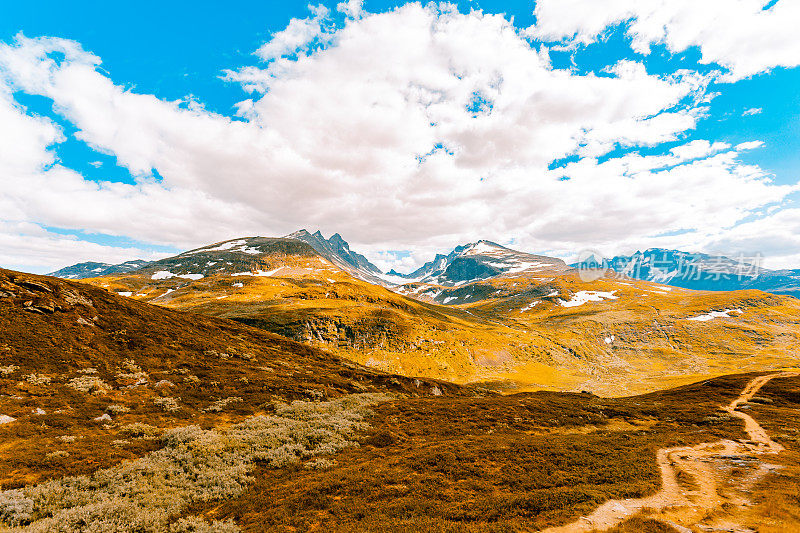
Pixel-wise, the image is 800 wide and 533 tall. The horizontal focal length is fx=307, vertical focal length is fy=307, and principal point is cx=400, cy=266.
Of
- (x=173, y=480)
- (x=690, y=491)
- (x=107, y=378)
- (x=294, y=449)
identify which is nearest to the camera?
(x=173, y=480)

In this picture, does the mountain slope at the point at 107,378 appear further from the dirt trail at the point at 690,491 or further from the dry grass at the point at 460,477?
the dirt trail at the point at 690,491

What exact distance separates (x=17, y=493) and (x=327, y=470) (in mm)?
16503

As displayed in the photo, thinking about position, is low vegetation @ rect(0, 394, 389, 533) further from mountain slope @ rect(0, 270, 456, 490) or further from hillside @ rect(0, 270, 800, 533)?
mountain slope @ rect(0, 270, 456, 490)

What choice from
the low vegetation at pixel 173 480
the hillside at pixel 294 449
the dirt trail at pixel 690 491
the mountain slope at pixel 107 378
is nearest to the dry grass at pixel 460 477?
the hillside at pixel 294 449

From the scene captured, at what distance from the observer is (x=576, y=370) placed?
6777 inches

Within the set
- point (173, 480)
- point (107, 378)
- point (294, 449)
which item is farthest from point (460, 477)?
point (107, 378)

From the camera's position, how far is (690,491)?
65.5ft

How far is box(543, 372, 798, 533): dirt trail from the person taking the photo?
626 inches

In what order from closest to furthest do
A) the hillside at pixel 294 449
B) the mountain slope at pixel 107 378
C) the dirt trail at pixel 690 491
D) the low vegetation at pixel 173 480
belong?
the low vegetation at pixel 173 480, the dirt trail at pixel 690 491, the hillside at pixel 294 449, the mountain slope at pixel 107 378

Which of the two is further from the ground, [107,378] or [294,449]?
[107,378]

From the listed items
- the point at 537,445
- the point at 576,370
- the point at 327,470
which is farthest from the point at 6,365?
the point at 576,370

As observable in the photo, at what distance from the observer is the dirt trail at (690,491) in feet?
52.2

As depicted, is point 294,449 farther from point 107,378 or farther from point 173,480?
point 107,378

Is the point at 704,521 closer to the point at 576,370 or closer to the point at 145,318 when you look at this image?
the point at 145,318
